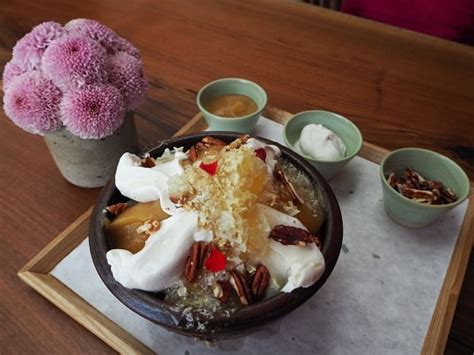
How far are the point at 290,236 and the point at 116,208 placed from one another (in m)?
0.31

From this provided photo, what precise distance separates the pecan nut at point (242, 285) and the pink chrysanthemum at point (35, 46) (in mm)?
595

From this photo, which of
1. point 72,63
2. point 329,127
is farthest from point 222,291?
point 329,127

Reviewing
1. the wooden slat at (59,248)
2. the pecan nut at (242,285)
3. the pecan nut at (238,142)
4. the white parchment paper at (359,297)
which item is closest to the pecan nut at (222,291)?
the pecan nut at (242,285)

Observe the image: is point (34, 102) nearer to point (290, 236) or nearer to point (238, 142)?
point (238, 142)

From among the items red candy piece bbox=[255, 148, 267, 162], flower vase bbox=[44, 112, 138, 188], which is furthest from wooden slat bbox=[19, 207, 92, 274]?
red candy piece bbox=[255, 148, 267, 162]

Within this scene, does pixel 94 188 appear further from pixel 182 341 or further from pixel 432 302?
pixel 432 302

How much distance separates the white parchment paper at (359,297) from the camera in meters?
0.78

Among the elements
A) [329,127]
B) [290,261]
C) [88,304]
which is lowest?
[88,304]

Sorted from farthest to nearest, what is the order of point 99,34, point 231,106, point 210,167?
point 231,106 < point 99,34 < point 210,167

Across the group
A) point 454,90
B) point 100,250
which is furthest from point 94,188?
point 454,90

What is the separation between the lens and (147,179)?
74cm

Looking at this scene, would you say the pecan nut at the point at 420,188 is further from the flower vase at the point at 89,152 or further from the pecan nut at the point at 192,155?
the flower vase at the point at 89,152

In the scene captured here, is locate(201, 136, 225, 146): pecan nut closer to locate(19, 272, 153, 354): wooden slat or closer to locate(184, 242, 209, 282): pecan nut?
locate(184, 242, 209, 282): pecan nut

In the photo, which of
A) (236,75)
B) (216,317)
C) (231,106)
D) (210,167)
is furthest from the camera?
(236,75)
